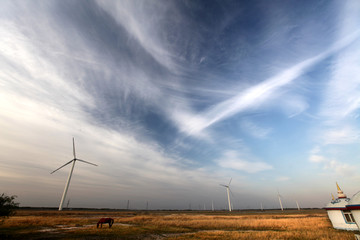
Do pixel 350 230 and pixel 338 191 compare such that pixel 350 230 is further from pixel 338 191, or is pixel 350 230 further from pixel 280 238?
pixel 280 238

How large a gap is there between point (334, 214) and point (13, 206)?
50562 millimetres

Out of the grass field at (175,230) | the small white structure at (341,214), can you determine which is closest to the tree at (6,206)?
the grass field at (175,230)

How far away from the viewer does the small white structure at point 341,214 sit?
25.9 m

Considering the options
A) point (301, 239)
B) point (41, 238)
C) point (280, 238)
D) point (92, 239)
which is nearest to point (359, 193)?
point (301, 239)

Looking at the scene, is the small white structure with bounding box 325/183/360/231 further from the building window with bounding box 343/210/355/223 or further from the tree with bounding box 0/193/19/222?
the tree with bounding box 0/193/19/222

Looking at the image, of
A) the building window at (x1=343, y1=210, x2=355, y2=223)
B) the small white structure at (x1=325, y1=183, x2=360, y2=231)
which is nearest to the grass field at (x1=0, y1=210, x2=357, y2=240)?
the small white structure at (x1=325, y1=183, x2=360, y2=231)

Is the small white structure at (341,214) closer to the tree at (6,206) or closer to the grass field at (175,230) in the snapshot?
the grass field at (175,230)

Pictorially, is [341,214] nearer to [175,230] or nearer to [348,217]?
[348,217]

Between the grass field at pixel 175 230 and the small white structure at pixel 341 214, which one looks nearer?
the grass field at pixel 175 230

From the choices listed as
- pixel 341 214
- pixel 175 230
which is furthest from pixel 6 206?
pixel 341 214

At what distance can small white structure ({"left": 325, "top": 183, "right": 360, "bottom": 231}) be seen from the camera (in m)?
25.9

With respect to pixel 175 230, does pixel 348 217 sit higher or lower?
higher

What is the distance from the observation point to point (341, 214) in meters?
27.2

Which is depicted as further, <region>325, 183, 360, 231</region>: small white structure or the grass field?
<region>325, 183, 360, 231</region>: small white structure
